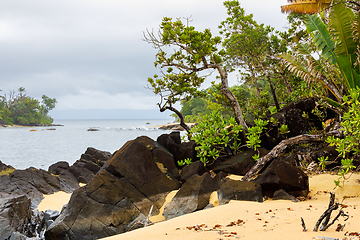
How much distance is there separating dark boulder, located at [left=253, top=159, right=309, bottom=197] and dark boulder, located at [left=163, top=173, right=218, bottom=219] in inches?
51.2

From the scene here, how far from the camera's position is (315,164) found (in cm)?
789

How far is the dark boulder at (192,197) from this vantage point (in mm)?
6199

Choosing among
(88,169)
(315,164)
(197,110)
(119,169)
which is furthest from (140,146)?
(197,110)

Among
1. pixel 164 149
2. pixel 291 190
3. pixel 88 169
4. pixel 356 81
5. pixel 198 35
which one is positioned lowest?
pixel 88 169

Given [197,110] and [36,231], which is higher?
[197,110]

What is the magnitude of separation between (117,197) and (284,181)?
447cm

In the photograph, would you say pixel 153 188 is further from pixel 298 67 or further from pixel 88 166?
pixel 88 166

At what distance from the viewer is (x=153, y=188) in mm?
7598

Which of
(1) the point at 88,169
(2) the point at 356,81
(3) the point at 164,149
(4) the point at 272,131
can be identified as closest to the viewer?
(2) the point at 356,81

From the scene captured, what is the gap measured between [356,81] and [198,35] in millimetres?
5696

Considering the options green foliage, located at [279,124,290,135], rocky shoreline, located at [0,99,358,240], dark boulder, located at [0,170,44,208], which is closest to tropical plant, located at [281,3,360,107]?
rocky shoreline, located at [0,99,358,240]

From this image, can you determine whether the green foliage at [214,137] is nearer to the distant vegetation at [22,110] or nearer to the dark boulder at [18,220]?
the dark boulder at [18,220]

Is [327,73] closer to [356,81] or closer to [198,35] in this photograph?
[356,81]

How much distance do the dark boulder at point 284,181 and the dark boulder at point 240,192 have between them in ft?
1.36
